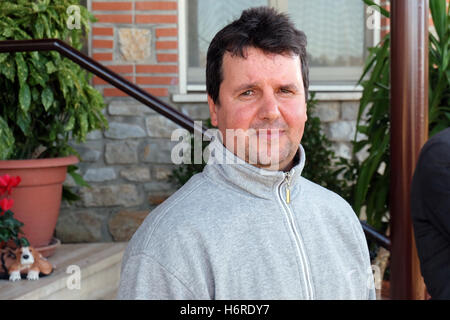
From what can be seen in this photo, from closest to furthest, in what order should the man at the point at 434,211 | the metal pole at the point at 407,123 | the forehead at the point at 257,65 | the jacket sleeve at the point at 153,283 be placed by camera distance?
1. the jacket sleeve at the point at 153,283
2. the forehead at the point at 257,65
3. the man at the point at 434,211
4. the metal pole at the point at 407,123

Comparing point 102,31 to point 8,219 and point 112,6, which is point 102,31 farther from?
point 8,219

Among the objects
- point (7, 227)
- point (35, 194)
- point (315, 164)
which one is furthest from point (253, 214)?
point (315, 164)

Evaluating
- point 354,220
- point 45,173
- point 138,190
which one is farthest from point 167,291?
point 138,190

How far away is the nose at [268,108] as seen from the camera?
3.37 feet

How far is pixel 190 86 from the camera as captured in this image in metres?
4.06

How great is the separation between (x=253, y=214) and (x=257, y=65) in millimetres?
263

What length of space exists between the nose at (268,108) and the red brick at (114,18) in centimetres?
312

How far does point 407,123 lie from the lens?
2137mm

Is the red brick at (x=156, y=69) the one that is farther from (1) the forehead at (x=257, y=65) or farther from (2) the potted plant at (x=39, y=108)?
(1) the forehead at (x=257, y=65)

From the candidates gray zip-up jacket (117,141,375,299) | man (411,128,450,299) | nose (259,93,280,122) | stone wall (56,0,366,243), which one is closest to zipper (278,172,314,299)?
gray zip-up jacket (117,141,375,299)

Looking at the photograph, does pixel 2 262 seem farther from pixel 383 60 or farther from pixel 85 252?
pixel 383 60

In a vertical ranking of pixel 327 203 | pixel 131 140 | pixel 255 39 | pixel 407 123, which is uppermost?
pixel 255 39

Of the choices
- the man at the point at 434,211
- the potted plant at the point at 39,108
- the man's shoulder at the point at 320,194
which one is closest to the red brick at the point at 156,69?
the potted plant at the point at 39,108
